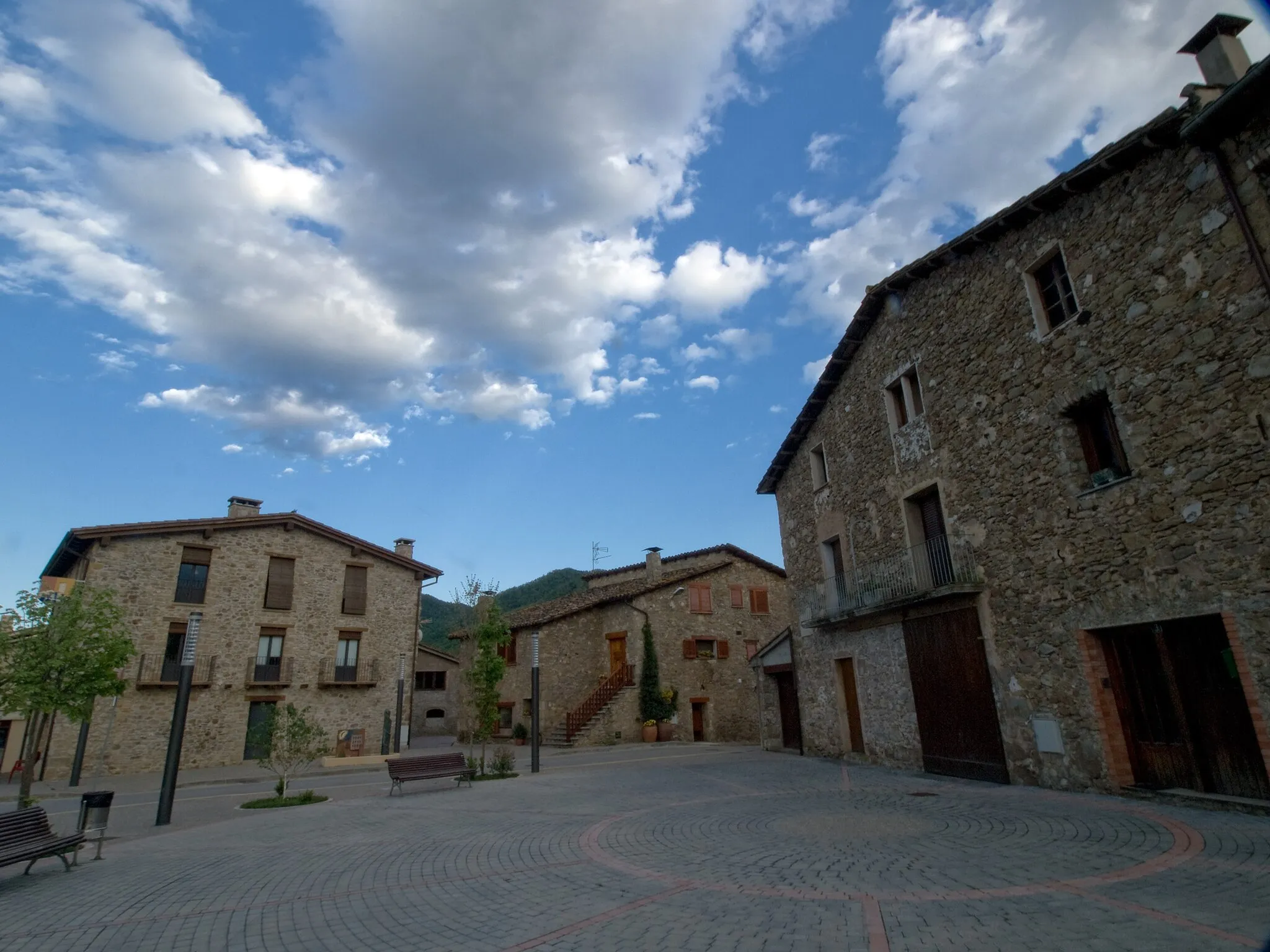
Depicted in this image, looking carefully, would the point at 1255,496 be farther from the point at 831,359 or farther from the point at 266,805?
the point at 266,805

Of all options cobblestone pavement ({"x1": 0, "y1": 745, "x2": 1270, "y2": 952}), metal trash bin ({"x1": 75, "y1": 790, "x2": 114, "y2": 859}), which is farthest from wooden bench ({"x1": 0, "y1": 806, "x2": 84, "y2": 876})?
metal trash bin ({"x1": 75, "y1": 790, "x2": 114, "y2": 859})

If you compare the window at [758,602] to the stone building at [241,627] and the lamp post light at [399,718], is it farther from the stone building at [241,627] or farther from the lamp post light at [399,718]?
the lamp post light at [399,718]

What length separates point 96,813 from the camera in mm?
8352

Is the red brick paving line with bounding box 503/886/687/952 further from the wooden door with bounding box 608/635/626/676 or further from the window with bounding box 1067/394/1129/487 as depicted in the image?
the wooden door with bounding box 608/635/626/676

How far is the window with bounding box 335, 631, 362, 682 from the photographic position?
987 inches

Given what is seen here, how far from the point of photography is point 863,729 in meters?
15.1

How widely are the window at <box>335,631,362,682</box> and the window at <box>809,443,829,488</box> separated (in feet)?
62.0

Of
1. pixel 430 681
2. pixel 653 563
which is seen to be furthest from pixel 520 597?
pixel 653 563

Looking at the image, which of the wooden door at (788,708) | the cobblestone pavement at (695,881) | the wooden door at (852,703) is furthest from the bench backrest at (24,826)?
the wooden door at (788,708)

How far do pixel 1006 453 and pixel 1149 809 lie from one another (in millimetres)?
5495

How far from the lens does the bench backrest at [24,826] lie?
672 cm

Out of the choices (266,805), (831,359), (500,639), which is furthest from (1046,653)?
(266,805)

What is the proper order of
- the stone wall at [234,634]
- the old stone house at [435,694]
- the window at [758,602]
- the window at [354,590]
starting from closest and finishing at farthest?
the stone wall at [234,634]
the window at [354,590]
the window at [758,602]
the old stone house at [435,694]

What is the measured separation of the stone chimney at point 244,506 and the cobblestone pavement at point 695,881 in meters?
19.0
